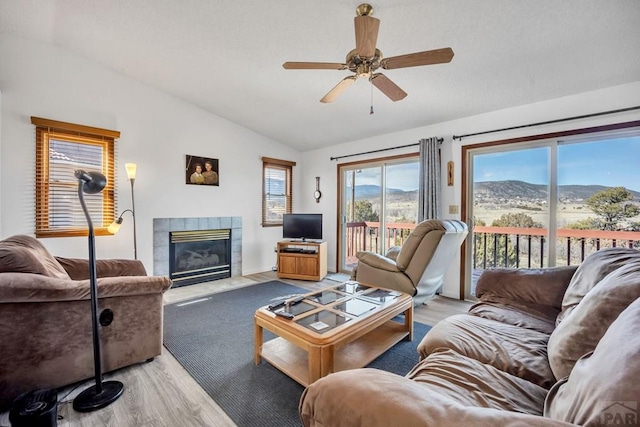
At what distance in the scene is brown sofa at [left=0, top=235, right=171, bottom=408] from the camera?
157 cm

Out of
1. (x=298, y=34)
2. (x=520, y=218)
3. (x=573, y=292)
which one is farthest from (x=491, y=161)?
(x=298, y=34)

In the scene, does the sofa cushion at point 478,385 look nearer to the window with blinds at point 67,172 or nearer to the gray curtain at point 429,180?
the gray curtain at point 429,180

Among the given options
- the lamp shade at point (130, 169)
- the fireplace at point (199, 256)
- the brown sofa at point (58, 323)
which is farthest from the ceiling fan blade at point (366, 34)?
the fireplace at point (199, 256)

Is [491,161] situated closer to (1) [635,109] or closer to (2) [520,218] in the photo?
(2) [520,218]

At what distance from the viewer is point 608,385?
680 mm

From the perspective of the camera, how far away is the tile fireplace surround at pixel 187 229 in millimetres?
4004

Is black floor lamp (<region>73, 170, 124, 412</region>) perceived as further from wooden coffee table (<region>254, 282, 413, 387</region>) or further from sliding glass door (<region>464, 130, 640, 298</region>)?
sliding glass door (<region>464, 130, 640, 298</region>)

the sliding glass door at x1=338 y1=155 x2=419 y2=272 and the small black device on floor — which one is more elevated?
the sliding glass door at x1=338 y1=155 x2=419 y2=272

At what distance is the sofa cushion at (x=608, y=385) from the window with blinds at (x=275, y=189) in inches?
188

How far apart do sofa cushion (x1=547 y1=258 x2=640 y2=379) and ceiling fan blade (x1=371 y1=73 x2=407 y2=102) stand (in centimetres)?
180

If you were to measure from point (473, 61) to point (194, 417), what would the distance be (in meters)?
3.48

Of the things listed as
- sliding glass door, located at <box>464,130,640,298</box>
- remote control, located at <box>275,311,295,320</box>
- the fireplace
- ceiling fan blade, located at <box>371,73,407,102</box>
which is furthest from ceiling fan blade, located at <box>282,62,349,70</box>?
the fireplace

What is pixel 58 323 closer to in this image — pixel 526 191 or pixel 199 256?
pixel 199 256

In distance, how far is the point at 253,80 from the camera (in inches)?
133
